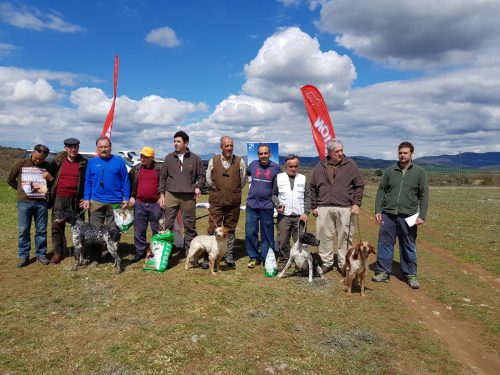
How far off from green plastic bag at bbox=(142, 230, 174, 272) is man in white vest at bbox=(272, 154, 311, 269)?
2284 mm

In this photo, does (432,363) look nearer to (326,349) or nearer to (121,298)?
(326,349)

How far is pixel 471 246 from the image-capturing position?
10211 millimetres

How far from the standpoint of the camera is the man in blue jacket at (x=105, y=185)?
7.02m

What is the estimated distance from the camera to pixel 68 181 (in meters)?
7.23

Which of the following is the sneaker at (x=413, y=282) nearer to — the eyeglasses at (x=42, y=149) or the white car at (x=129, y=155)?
the eyeglasses at (x=42, y=149)

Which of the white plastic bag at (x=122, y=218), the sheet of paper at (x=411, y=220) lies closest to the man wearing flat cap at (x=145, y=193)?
the white plastic bag at (x=122, y=218)

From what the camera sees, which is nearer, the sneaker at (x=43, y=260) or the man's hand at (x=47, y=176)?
the man's hand at (x=47, y=176)

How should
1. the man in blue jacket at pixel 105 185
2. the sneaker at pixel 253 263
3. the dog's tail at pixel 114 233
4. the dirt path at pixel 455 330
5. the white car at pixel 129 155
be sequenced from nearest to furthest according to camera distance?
the dirt path at pixel 455 330
the dog's tail at pixel 114 233
the man in blue jacket at pixel 105 185
the sneaker at pixel 253 263
the white car at pixel 129 155

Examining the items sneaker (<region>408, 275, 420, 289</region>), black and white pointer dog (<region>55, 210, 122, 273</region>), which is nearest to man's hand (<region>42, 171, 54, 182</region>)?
black and white pointer dog (<region>55, 210, 122, 273</region>)

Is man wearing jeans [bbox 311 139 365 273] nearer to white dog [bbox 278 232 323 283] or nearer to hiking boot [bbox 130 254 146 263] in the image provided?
white dog [bbox 278 232 323 283]

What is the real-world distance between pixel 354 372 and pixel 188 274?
394 centimetres

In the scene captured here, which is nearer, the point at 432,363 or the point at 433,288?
the point at 432,363

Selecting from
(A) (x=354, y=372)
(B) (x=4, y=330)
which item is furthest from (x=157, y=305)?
(A) (x=354, y=372)

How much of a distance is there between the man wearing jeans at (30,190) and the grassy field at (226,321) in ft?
2.51
